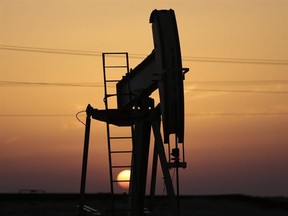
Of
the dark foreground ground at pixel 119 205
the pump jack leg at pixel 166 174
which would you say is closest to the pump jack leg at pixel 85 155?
the pump jack leg at pixel 166 174

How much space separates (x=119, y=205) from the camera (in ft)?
89.4

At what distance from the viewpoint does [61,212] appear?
24.3 metres

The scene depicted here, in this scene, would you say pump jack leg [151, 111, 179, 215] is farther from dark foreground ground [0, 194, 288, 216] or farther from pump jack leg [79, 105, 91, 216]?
dark foreground ground [0, 194, 288, 216]

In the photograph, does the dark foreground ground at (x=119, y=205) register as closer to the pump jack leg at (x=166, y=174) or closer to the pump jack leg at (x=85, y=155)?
the pump jack leg at (x=85, y=155)

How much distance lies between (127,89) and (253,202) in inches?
732

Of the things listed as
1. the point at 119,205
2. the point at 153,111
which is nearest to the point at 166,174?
the point at 153,111

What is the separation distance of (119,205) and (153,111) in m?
16.3

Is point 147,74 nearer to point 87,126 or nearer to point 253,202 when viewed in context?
point 87,126

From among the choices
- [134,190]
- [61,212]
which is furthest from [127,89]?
→ [61,212]

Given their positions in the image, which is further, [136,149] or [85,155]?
[85,155]

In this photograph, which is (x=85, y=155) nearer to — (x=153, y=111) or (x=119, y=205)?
(x=153, y=111)

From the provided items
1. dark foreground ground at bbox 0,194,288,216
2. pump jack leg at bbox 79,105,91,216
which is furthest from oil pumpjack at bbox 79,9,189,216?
dark foreground ground at bbox 0,194,288,216

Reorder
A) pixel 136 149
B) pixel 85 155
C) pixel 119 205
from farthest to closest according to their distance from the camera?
pixel 119 205, pixel 85 155, pixel 136 149

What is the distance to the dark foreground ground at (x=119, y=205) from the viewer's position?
24625mm
